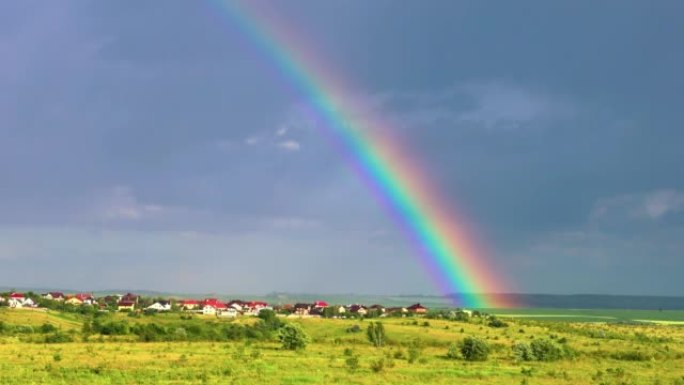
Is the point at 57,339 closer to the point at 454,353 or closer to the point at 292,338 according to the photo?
the point at 292,338

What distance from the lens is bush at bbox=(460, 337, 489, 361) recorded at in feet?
195

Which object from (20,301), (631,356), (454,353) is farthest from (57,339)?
(20,301)

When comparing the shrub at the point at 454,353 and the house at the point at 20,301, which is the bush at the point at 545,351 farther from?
the house at the point at 20,301

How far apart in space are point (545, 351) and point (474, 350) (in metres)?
7.22

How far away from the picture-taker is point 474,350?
195 ft

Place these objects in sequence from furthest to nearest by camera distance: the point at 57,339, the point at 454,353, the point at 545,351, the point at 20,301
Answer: the point at 20,301 → the point at 57,339 → the point at 545,351 → the point at 454,353

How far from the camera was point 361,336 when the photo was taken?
88.4m

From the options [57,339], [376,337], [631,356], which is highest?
[376,337]

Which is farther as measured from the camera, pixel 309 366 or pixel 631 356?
pixel 631 356

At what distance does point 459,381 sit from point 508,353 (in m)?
27.2

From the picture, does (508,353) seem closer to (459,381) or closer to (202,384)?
(459,381)

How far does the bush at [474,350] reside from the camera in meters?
59.3

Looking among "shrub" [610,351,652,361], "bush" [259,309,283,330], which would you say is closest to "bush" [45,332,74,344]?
"bush" [259,309,283,330]

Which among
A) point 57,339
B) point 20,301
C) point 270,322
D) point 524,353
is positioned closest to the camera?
point 524,353
